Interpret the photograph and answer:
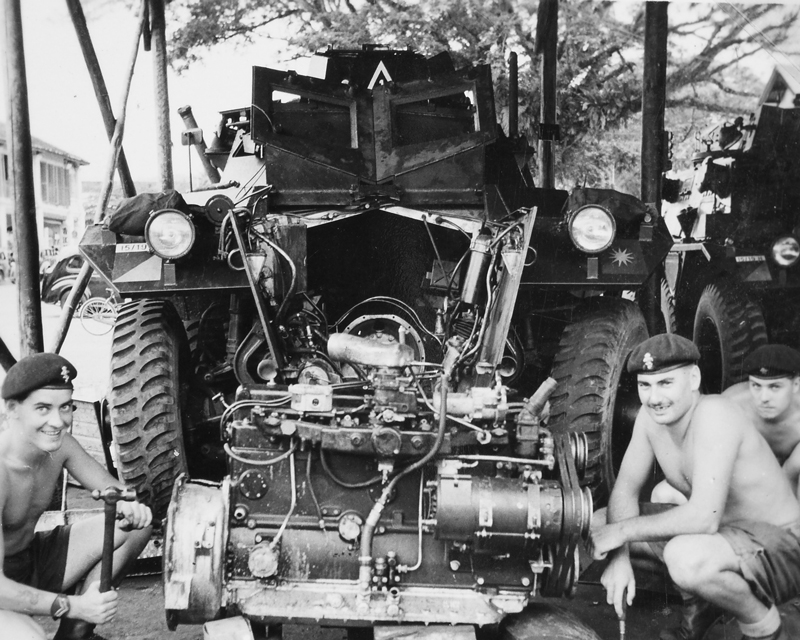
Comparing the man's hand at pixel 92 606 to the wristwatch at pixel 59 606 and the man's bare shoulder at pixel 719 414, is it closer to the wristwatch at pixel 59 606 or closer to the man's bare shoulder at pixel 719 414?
the wristwatch at pixel 59 606

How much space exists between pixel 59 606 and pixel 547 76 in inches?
243

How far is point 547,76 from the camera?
7.14 metres

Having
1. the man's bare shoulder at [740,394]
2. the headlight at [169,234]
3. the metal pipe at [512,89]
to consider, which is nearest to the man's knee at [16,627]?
the headlight at [169,234]

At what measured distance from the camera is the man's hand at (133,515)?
2.85m

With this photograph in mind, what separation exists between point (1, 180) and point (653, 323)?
4.12 meters

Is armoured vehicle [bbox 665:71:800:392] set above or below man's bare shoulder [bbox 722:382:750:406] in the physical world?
above

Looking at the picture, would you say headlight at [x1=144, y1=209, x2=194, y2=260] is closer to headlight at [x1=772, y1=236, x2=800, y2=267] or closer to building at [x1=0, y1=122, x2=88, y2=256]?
building at [x1=0, y1=122, x2=88, y2=256]

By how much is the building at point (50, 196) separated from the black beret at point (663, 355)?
289 centimetres

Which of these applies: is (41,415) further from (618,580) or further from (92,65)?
(92,65)

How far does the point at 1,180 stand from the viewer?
378 cm

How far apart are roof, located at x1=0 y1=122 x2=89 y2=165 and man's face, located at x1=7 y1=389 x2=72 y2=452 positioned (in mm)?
1471

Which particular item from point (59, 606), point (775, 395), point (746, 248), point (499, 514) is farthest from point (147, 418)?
point (746, 248)

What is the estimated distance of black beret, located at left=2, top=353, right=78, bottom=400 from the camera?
272cm

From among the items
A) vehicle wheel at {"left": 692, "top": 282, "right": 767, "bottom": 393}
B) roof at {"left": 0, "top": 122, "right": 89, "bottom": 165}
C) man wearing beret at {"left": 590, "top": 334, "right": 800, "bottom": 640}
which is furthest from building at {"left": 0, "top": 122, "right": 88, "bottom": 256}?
vehicle wheel at {"left": 692, "top": 282, "right": 767, "bottom": 393}
